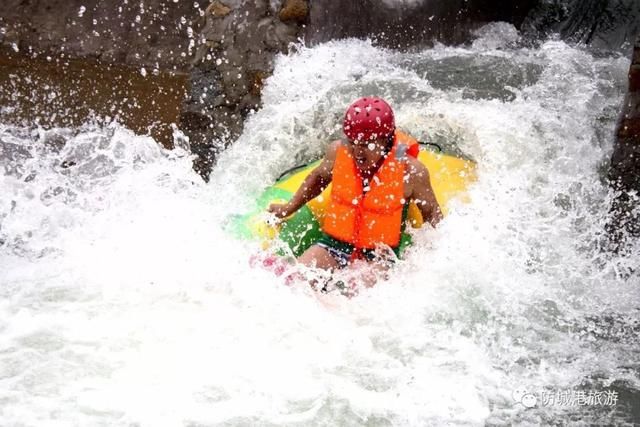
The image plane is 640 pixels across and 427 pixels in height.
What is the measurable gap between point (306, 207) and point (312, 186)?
9.9 inches

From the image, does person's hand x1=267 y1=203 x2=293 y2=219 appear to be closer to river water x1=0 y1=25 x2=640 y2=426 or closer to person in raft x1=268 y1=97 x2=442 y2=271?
person in raft x1=268 y1=97 x2=442 y2=271

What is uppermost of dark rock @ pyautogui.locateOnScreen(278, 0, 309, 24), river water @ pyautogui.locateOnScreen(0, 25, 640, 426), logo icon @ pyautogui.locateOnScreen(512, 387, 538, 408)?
dark rock @ pyautogui.locateOnScreen(278, 0, 309, 24)

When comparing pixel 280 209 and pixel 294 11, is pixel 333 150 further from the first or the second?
pixel 294 11

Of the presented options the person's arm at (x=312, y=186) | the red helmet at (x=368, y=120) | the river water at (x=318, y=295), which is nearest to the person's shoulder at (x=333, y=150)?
the person's arm at (x=312, y=186)

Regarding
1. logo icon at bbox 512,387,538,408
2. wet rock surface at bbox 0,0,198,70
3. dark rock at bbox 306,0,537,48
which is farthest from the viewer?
wet rock surface at bbox 0,0,198,70

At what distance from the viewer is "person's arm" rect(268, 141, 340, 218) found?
482 centimetres

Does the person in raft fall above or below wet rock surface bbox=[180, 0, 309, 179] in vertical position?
below

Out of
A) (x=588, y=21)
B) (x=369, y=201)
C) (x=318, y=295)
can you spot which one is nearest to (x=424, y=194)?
(x=369, y=201)

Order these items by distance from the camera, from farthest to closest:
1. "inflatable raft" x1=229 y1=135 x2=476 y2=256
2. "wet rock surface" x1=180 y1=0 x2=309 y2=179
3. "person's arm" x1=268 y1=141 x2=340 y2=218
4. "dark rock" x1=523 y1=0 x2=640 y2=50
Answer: "dark rock" x1=523 y1=0 x2=640 y2=50 < "wet rock surface" x1=180 y1=0 x2=309 y2=179 < "inflatable raft" x1=229 y1=135 x2=476 y2=256 < "person's arm" x1=268 y1=141 x2=340 y2=218

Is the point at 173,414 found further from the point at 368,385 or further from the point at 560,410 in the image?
the point at 560,410

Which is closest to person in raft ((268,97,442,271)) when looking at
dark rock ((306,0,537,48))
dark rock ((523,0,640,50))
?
dark rock ((306,0,537,48))

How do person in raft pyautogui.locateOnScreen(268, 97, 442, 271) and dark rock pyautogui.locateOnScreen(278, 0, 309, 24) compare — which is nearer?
person in raft pyautogui.locateOnScreen(268, 97, 442, 271)

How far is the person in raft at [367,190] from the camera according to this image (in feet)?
14.8

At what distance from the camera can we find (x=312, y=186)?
4.87m
